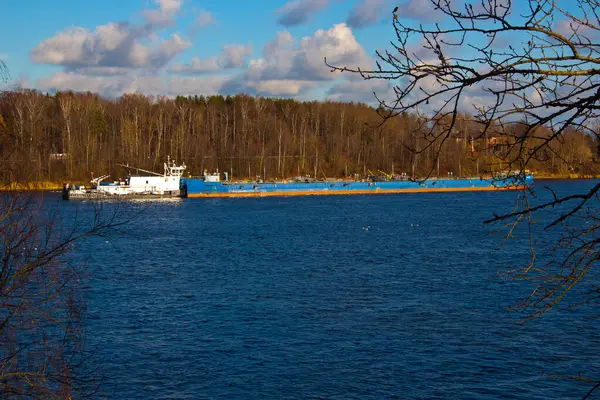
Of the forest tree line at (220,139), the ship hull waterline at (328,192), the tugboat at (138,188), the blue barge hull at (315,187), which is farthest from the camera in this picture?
the forest tree line at (220,139)

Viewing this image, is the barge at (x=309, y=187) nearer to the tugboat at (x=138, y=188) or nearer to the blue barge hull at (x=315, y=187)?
the blue barge hull at (x=315, y=187)

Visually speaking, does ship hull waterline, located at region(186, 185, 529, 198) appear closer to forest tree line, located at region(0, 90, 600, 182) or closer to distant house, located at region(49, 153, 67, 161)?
forest tree line, located at region(0, 90, 600, 182)

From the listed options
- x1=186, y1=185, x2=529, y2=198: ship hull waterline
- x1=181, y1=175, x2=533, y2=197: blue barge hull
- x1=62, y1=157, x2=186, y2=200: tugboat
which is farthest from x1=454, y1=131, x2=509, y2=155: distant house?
x1=186, y1=185, x2=529, y2=198: ship hull waterline

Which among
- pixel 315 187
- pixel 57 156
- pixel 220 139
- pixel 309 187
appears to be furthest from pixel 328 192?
pixel 57 156

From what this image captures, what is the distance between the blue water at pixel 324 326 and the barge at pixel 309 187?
4465 centimetres

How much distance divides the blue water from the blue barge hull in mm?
44617

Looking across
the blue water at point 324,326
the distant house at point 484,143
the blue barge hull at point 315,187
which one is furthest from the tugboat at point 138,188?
the distant house at point 484,143

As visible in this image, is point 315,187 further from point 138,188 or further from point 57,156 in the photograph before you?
point 57,156

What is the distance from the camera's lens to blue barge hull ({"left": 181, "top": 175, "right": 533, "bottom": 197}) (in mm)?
81812

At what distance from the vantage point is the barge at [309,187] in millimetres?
81938

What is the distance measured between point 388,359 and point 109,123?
91.2m

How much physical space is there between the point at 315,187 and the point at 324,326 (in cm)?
6864

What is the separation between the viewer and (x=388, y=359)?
15.6m

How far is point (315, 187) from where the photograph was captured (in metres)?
86.8
